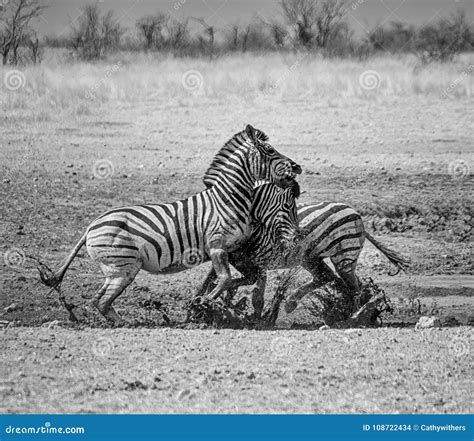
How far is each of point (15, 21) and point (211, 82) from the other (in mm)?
4273

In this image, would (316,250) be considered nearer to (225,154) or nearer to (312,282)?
(312,282)

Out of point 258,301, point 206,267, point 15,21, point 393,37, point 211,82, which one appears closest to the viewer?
point 258,301

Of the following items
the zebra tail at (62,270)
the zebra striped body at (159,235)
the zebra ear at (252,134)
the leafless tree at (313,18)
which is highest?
the leafless tree at (313,18)

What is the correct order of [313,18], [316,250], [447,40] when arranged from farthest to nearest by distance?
[313,18] < [447,40] < [316,250]

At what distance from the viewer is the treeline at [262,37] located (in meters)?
24.2

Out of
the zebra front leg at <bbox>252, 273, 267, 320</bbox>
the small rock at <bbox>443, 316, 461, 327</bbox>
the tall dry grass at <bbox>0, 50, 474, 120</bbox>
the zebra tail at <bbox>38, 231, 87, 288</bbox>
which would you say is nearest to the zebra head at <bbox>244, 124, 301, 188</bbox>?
the zebra front leg at <bbox>252, 273, 267, 320</bbox>

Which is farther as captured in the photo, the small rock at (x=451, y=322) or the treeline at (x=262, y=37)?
the treeline at (x=262, y=37)

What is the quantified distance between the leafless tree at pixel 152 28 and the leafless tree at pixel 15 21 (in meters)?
5.04

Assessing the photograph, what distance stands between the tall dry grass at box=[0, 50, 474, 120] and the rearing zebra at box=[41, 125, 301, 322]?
7.61 meters

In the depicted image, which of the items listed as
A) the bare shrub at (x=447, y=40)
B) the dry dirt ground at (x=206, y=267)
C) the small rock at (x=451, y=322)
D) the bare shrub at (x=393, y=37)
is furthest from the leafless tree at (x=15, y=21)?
the small rock at (x=451, y=322)

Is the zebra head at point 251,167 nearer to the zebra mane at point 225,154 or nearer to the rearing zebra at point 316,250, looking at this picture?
the zebra mane at point 225,154

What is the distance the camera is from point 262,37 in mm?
28984

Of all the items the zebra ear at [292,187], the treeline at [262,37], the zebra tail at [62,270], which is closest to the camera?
the zebra tail at [62,270]

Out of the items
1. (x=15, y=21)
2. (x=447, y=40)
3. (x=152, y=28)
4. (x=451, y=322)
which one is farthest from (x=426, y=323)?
(x=152, y=28)
